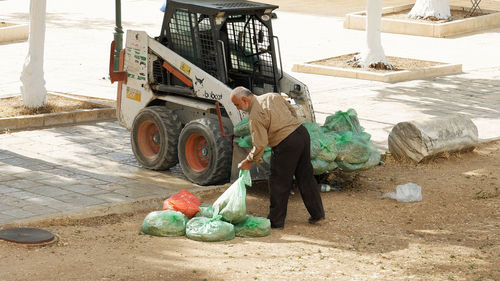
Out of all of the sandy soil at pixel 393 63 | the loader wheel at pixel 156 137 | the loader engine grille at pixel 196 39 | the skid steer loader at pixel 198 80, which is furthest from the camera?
the sandy soil at pixel 393 63

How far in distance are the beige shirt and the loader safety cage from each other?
6.45 ft

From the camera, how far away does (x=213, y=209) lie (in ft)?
29.6

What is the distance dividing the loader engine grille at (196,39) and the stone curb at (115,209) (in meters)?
1.59

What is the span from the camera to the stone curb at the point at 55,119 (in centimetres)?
1318

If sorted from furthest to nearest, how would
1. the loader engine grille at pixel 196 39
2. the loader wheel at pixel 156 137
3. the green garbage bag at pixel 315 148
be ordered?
the loader wheel at pixel 156 137 < the loader engine grille at pixel 196 39 < the green garbage bag at pixel 315 148

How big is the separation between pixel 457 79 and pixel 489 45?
452 centimetres

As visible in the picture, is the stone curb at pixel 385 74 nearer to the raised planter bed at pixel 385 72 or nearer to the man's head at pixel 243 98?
the raised planter bed at pixel 385 72

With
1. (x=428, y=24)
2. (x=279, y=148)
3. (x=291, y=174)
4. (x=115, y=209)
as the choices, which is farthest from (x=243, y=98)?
(x=428, y=24)

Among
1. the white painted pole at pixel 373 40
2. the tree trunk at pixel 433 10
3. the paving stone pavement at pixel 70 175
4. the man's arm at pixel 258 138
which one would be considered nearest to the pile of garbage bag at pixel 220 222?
the man's arm at pixel 258 138

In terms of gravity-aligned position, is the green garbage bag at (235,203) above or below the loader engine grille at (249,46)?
below

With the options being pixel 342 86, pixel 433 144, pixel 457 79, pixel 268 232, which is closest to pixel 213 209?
pixel 268 232

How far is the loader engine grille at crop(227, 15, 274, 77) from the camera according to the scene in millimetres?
11312

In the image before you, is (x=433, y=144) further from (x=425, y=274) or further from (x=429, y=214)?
(x=425, y=274)

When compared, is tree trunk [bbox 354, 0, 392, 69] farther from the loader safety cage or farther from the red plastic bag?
the red plastic bag
